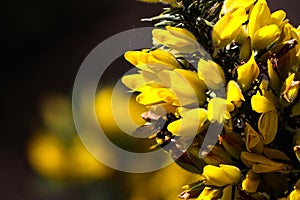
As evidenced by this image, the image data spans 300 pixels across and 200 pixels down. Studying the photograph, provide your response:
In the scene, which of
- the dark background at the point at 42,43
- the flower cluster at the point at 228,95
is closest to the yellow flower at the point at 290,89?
the flower cluster at the point at 228,95

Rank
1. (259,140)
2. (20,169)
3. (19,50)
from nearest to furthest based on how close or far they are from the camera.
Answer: (259,140), (20,169), (19,50)

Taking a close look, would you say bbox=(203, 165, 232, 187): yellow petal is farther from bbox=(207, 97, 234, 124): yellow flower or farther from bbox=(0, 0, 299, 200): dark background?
bbox=(0, 0, 299, 200): dark background

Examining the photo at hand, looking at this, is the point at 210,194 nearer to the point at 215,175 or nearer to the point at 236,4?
the point at 215,175

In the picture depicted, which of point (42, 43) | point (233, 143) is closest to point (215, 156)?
point (233, 143)

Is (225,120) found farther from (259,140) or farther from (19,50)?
(19,50)

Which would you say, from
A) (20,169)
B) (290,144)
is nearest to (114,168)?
(290,144)

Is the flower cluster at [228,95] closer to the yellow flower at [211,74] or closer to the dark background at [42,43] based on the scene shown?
the yellow flower at [211,74]

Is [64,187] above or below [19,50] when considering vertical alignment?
above
